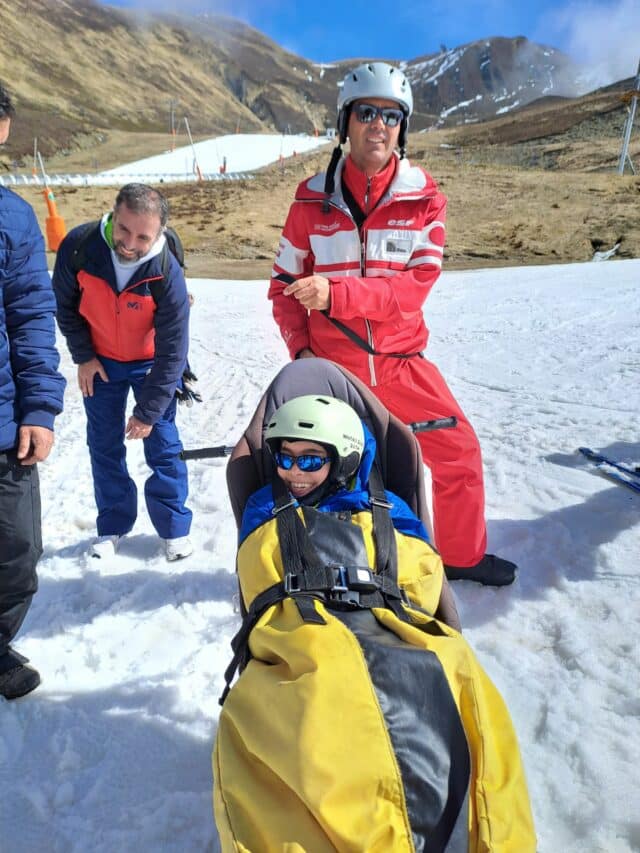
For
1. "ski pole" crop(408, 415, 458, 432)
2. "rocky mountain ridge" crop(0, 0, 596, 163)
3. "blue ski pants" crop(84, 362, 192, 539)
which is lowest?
"blue ski pants" crop(84, 362, 192, 539)

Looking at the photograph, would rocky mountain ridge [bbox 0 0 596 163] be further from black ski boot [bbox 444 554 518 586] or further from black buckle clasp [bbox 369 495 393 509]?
black buckle clasp [bbox 369 495 393 509]

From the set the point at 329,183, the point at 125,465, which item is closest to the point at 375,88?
the point at 329,183

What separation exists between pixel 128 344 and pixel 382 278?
1.35 m

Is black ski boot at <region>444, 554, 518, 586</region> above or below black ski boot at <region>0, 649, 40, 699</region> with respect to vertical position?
above

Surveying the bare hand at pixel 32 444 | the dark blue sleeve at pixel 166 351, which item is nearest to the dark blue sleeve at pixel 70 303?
the dark blue sleeve at pixel 166 351

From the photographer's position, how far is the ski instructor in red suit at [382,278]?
265 cm

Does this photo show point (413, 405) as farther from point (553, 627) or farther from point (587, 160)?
point (587, 160)

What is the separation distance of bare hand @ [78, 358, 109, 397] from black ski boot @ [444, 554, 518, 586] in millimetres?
2038

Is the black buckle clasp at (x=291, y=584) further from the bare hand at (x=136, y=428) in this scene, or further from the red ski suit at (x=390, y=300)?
the bare hand at (x=136, y=428)

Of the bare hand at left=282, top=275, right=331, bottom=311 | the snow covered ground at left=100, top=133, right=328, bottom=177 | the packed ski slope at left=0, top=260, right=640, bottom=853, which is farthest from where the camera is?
the snow covered ground at left=100, top=133, right=328, bottom=177

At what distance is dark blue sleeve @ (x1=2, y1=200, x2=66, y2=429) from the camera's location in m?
2.28

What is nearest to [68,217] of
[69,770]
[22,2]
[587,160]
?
[69,770]

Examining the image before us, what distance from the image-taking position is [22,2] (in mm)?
79688

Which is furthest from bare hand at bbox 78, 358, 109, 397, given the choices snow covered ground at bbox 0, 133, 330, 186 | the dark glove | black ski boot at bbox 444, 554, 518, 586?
snow covered ground at bbox 0, 133, 330, 186
